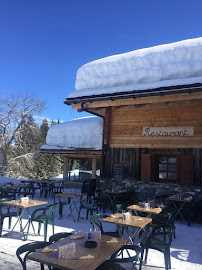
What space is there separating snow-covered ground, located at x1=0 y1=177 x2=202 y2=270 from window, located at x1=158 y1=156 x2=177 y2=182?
209cm

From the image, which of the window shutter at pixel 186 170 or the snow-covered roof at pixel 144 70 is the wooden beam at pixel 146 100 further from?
the window shutter at pixel 186 170

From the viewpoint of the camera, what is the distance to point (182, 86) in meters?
7.56

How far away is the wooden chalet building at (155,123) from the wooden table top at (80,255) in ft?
18.6

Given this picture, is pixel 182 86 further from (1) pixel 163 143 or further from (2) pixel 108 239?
(2) pixel 108 239

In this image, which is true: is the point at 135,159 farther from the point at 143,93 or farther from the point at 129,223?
the point at 129,223

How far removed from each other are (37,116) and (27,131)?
256cm

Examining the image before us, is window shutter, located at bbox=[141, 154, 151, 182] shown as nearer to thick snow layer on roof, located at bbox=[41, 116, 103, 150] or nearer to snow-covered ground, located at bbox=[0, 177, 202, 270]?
snow-covered ground, located at bbox=[0, 177, 202, 270]

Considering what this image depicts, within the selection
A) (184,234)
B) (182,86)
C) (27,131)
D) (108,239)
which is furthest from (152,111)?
(27,131)

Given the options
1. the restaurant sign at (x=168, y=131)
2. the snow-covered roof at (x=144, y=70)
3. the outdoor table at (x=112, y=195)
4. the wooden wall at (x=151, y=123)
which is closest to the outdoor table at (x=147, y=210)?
the outdoor table at (x=112, y=195)

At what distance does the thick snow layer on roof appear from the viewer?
53.4 feet

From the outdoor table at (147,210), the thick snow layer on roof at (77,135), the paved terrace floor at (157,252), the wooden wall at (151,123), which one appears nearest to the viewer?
the paved terrace floor at (157,252)

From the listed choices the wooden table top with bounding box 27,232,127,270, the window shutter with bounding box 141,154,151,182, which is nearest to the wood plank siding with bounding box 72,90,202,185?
the window shutter with bounding box 141,154,151,182

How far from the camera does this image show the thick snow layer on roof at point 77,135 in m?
16.3

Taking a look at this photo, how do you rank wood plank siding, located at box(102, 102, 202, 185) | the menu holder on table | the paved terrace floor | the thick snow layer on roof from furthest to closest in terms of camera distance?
the thick snow layer on roof
wood plank siding, located at box(102, 102, 202, 185)
the paved terrace floor
the menu holder on table
